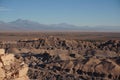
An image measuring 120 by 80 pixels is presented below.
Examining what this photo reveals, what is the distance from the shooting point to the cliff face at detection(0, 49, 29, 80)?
14922 millimetres

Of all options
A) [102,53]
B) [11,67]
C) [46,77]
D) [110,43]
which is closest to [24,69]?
[11,67]

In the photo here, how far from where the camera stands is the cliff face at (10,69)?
587 inches

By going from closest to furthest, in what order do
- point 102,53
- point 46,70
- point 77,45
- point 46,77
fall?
point 46,77
point 46,70
point 102,53
point 77,45

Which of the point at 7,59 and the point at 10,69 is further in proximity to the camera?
the point at 7,59

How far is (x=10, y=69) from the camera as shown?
15406mm

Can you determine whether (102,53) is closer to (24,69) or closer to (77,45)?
(77,45)

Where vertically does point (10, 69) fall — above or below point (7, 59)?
below

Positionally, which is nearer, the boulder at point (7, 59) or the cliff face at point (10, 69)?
the cliff face at point (10, 69)

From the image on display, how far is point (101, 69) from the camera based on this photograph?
42.7m

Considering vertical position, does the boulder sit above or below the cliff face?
above

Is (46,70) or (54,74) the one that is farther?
(46,70)

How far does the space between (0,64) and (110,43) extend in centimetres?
6244

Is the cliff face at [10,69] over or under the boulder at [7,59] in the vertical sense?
under

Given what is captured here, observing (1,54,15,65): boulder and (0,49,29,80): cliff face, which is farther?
(1,54,15,65): boulder
